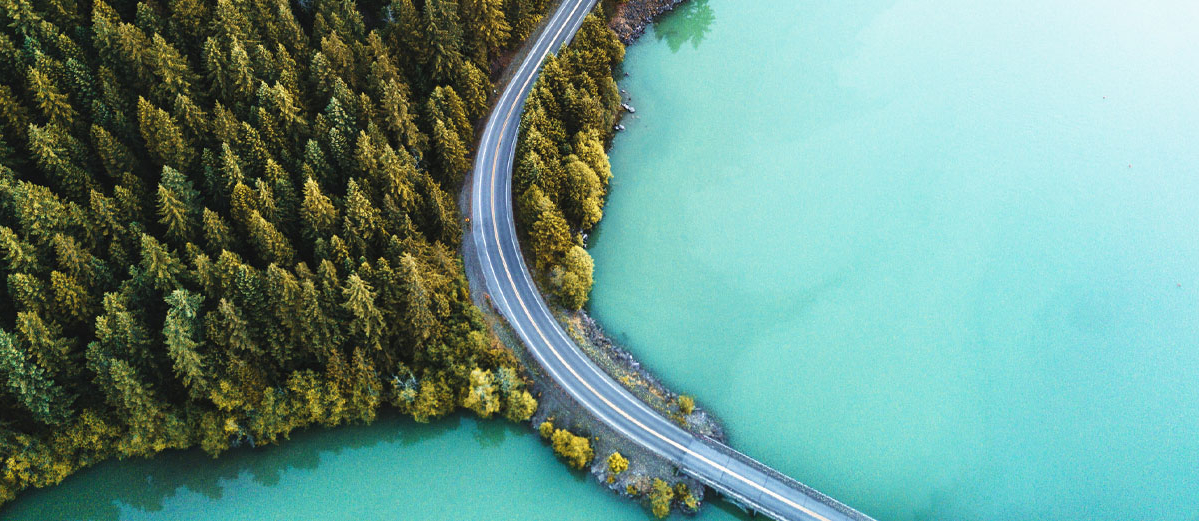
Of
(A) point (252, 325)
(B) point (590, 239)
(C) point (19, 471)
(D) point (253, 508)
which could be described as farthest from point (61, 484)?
(B) point (590, 239)

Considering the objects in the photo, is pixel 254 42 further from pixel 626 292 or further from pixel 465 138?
pixel 626 292

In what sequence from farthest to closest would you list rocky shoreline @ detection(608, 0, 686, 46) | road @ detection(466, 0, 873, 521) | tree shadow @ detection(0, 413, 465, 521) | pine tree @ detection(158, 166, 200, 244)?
rocky shoreline @ detection(608, 0, 686, 46) → tree shadow @ detection(0, 413, 465, 521) → pine tree @ detection(158, 166, 200, 244) → road @ detection(466, 0, 873, 521)

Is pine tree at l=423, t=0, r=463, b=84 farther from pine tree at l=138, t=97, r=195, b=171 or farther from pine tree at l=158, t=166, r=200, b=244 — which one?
pine tree at l=158, t=166, r=200, b=244

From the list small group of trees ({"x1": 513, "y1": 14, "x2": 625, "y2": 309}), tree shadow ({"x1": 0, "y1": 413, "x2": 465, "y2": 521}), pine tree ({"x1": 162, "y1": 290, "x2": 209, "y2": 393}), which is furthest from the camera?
small group of trees ({"x1": 513, "y1": 14, "x2": 625, "y2": 309})

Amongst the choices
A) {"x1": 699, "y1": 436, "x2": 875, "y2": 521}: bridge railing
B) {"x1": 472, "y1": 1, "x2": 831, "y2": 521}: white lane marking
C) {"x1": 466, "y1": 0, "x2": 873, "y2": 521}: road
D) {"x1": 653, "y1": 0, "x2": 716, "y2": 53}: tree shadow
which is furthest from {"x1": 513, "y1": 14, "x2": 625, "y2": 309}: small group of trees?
{"x1": 699, "y1": 436, "x2": 875, "y2": 521}: bridge railing

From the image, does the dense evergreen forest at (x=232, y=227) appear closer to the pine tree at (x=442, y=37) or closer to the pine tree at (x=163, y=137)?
the pine tree at (x=163, y=137)

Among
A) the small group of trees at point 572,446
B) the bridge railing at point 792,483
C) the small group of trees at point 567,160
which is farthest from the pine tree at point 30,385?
the bridge railing at point 792,483
